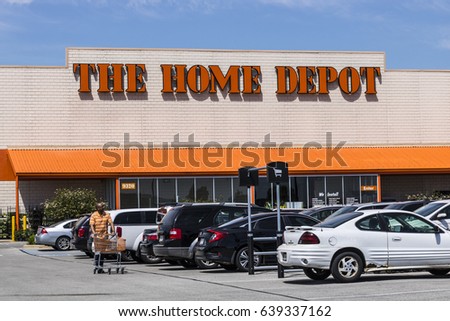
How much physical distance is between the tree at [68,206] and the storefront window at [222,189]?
6.61m

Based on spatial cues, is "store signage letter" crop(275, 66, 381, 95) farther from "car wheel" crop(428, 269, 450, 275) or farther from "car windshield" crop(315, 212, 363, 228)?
"car windshield" crop(315, 212, 363, 228)

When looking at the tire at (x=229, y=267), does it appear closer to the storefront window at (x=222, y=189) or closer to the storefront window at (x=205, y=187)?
the storefront window at (x=205, y=187)

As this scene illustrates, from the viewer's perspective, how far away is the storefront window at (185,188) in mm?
46094

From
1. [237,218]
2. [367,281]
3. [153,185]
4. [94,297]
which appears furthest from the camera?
[153,185]

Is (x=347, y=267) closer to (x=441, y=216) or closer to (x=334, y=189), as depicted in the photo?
(x=441, y=216)

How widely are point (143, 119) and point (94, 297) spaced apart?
34.1m

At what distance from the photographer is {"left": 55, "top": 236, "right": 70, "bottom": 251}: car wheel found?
115 feet

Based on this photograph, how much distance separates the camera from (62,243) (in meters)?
35.1

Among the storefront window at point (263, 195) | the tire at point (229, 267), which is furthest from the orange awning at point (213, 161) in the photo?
the tire at point (229, 267)

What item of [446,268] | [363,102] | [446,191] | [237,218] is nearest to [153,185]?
[363,102]

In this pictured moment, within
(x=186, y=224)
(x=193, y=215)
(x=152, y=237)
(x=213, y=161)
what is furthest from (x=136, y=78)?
(x=186, y=224)

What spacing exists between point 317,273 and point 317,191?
95.2 feet

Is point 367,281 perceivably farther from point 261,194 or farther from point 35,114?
point 35,114

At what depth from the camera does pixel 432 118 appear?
52.2m
